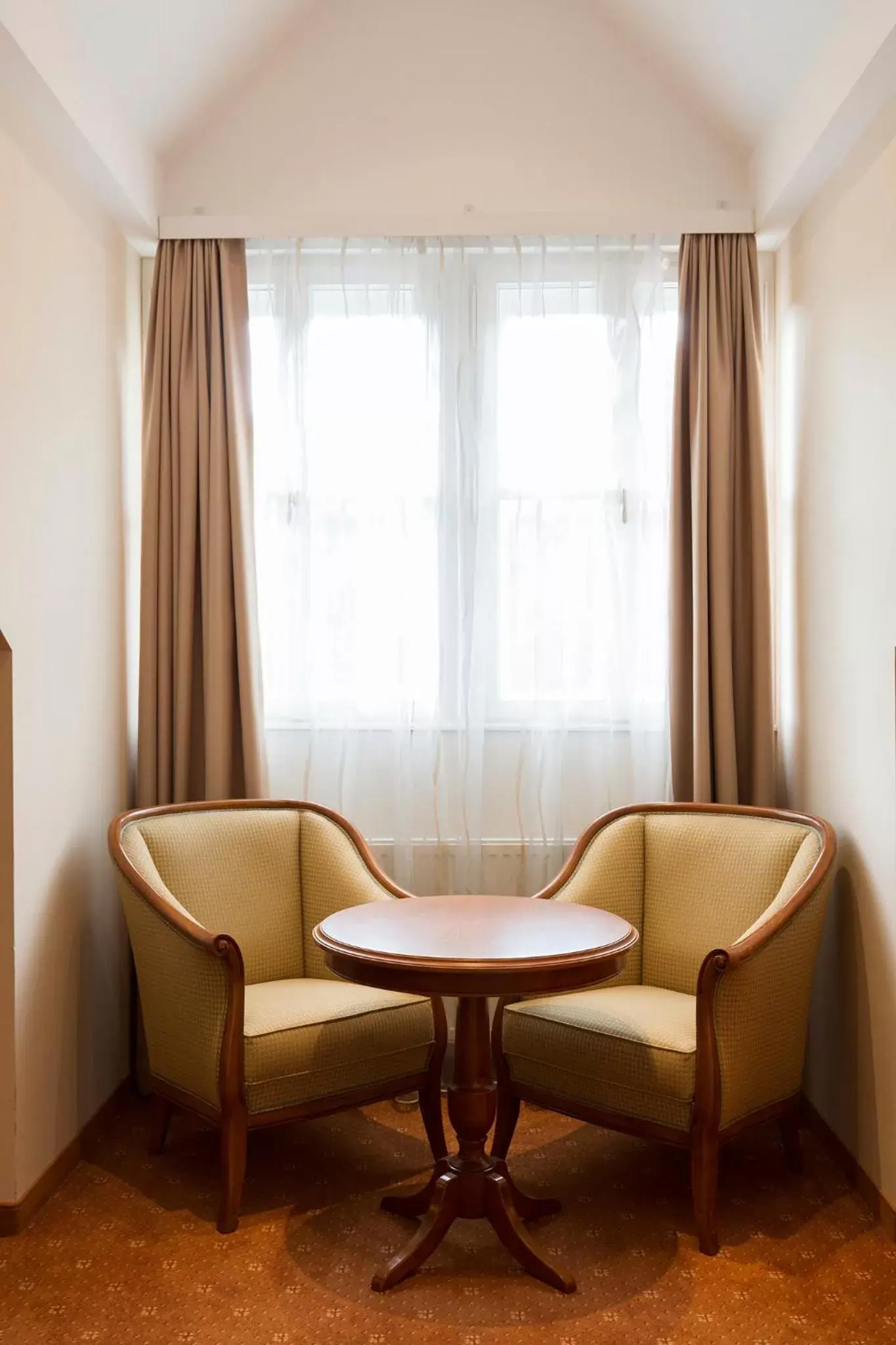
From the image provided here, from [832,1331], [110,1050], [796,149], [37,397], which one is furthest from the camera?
[110,1050]

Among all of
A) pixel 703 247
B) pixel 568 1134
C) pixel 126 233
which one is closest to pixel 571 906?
pixel 568 1134

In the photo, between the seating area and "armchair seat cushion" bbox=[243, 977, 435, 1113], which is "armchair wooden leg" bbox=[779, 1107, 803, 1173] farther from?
"armchair seat cushion" bbox=[243, 977, 435, 1113]

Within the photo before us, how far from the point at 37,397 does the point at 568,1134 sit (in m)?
2.48

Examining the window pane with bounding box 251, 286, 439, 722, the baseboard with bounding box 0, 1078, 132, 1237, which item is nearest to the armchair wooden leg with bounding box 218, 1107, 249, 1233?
the baseboard with bounding box 0, 1078, 132, 1237

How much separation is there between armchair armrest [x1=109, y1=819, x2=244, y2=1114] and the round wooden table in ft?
0.96

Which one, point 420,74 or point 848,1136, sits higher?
Result: point 420,74

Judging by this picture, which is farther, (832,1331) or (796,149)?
(796,149)

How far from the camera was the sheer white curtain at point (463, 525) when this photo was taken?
11.5ft

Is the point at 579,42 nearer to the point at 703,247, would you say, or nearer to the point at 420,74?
the point at 420,74

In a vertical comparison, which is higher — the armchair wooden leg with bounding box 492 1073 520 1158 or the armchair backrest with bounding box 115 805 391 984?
the armchair backrest with bounding box 115 805 391 984

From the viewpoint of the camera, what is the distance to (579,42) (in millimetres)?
3449

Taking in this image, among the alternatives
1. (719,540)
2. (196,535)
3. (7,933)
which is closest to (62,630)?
(196,535)

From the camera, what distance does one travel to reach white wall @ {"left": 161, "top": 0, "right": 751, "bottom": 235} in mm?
3449

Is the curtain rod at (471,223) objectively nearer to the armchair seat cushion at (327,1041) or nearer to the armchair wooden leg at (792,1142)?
the armchair seat cushion at (327,1041)
